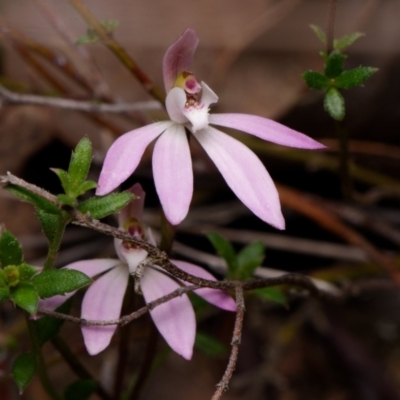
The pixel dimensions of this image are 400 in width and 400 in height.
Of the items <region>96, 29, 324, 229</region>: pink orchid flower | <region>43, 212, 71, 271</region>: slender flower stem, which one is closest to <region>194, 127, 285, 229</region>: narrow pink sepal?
<region>96, 29, 324, 229</region>: pink orchid flower

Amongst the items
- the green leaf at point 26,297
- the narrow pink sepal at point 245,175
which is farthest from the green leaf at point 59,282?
the narrow pink sepal at point 245,175

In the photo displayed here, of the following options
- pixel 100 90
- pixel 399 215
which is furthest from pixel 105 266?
pixel 399 215

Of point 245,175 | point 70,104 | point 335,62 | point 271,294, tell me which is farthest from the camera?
point 70,104

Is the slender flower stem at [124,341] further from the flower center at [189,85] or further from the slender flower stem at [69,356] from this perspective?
the flower center at [189,85]

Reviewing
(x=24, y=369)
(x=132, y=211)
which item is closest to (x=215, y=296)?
(x=132, y=211)

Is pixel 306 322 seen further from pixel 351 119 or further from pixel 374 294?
pixel 351 119

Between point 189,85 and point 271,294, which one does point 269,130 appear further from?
point 271,294
